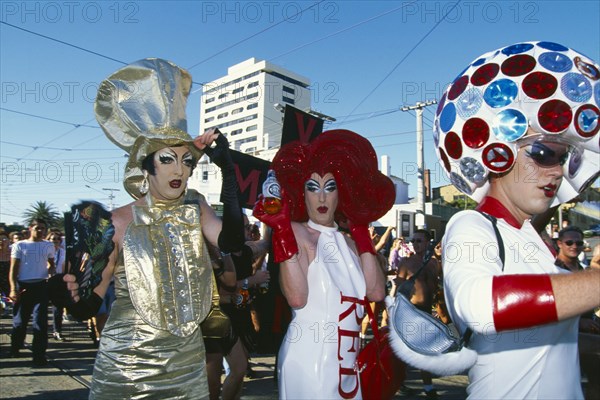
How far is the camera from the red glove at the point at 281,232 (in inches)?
99.0

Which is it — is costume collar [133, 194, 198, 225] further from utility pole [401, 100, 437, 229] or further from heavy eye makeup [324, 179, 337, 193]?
utility pole [401, 100, 437, 229]

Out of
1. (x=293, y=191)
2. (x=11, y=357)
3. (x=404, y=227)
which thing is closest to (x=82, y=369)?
(x=11, y=357)

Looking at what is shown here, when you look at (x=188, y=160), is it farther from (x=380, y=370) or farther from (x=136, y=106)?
(x=380, y=370)

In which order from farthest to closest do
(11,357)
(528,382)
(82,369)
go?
(11,357)
(82,369)
(528,382)

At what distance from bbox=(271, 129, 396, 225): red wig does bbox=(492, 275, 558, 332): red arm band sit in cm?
171

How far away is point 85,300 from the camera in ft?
7.89

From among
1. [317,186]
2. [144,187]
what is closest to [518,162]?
[317,186]

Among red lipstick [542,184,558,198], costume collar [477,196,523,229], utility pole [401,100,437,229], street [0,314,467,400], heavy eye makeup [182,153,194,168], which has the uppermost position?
utility pole [401,100,437,229]

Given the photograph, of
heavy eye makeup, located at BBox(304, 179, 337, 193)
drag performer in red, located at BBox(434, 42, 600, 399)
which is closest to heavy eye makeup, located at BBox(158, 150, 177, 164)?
heavy eye makeup, located at BBox(304, 179, 337, 193)

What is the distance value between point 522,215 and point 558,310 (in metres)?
0.56

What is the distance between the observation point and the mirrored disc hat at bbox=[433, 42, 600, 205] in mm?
1547

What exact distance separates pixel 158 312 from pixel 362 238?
1230 millimetres

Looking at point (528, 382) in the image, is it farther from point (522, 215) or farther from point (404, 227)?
point (404, 227)

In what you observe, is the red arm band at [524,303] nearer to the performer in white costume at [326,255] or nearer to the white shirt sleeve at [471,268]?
the white shirt sleeve at [471,268]
